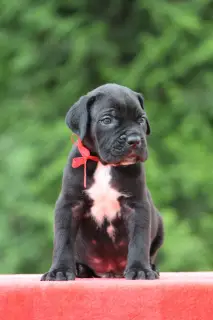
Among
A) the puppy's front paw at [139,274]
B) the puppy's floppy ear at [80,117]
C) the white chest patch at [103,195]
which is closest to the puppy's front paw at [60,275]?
the puppy's front paw at [139,274]

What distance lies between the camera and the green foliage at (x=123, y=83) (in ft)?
28.6

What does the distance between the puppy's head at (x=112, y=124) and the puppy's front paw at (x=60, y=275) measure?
538mm

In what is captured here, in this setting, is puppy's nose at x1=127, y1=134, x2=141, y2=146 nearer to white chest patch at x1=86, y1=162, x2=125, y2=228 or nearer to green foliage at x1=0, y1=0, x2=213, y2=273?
white chest patch at x1=86, y1=162, x2=125, y2=228

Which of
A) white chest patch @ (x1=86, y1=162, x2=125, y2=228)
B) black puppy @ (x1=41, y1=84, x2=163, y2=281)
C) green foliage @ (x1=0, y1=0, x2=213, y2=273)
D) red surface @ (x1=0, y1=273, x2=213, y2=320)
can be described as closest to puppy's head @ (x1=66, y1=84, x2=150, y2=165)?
black puppy @ (x1=41, y1=84, x2=163, y2=281)

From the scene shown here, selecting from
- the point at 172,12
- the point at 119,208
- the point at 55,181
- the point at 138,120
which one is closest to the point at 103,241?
the point at 119,208

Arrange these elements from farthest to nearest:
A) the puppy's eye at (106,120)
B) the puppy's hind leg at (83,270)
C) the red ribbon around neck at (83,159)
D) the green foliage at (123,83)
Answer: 1. the green foliage at (123,83)
2. the puppy's hind leg at (83,270)
3. the red ribbon around neck at (83,159)
4. the puppy's eye at (106,120)

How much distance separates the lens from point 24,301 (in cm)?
363

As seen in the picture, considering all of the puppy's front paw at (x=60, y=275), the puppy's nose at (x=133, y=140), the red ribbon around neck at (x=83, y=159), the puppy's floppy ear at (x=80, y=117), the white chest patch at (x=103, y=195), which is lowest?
the puppy's front paw at (x=60, y=275)

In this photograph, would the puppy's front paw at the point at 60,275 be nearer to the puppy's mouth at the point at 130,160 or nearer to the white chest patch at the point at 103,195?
the white chest patch at the point at 103,195

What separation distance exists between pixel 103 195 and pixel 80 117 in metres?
0.39

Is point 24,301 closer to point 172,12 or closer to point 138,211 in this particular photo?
point 138,211

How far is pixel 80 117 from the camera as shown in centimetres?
418

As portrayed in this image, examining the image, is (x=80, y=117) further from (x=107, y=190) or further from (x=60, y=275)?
(x=60, y=275)

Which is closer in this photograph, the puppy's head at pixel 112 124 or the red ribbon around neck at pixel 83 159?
the puppy's head at pixel 112 124
